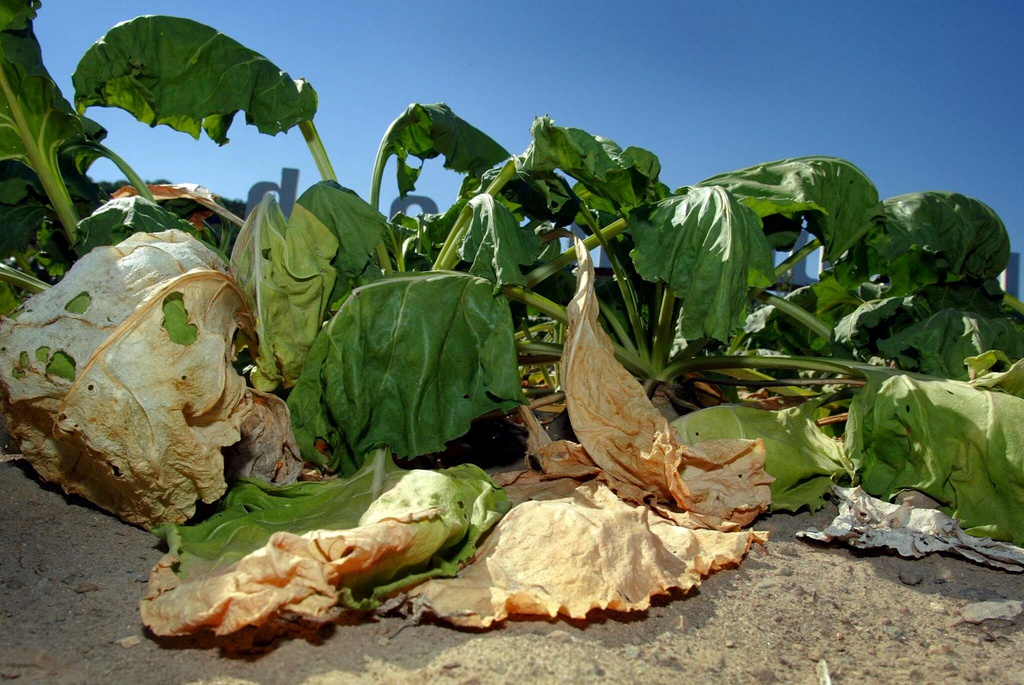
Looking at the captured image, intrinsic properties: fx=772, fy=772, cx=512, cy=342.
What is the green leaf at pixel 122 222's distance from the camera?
246 centimetres

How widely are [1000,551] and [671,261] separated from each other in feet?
3.93

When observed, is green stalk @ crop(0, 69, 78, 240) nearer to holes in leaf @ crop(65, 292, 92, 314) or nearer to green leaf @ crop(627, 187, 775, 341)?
holes in leaf @ crop(65, 292, 92, 314)

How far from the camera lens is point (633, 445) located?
230cm

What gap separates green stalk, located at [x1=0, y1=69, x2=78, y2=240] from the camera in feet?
8.51

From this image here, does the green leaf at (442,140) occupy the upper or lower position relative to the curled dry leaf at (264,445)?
upper

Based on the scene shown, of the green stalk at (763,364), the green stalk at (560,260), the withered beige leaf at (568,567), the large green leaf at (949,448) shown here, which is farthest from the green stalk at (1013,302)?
the withered beige leaf at (568,567)

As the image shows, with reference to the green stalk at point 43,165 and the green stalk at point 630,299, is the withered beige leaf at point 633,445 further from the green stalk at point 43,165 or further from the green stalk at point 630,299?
the green stalk at point 43,165

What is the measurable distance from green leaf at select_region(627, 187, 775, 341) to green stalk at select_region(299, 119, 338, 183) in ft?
4.19

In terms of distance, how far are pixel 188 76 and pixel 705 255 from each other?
1.84 meters

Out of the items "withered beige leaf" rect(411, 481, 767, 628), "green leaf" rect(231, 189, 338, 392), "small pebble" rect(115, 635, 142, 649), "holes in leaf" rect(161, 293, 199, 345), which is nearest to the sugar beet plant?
"green leaf" rect(231, 189, 338, 392)

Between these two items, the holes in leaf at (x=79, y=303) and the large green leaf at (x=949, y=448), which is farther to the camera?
the large green leaf at (x=949, y=448)

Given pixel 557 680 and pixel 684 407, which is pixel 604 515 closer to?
pixel 557 680

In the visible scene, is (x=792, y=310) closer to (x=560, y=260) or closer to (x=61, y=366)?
Result: (x=560, y=260)

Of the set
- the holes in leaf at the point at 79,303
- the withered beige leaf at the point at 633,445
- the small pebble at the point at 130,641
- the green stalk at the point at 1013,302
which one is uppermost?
the green stalk at the point at 1013,302
